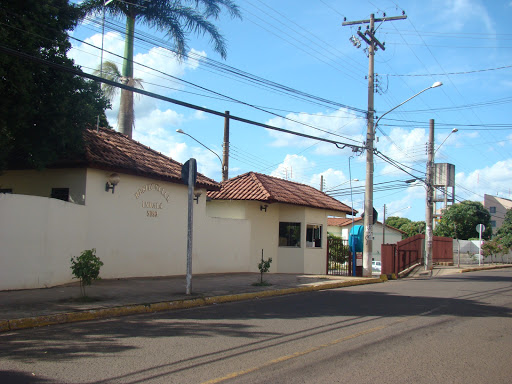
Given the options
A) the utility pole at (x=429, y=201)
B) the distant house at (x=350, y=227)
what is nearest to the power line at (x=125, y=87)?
the utility pole at (x=429, y=201)

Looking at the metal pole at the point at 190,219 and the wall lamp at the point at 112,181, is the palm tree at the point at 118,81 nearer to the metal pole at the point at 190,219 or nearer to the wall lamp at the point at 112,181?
the wall lamp at the point at 112,181

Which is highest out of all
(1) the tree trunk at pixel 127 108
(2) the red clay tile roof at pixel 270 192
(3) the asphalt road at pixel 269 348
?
(1) the tree trunk at pixel 127 108

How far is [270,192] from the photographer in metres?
19.7

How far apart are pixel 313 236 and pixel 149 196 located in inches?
375

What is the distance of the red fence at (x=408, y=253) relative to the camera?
2252cm

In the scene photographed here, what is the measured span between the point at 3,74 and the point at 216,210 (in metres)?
12.4

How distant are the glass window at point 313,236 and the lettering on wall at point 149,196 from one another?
27.2 ft

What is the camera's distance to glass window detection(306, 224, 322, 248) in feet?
71.2

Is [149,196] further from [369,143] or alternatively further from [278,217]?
[369,143]

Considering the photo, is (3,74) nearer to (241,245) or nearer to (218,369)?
(218,369)

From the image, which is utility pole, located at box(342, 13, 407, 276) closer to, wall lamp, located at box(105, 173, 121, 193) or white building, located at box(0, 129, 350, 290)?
white building, located at box(0, 129, 350, 290)

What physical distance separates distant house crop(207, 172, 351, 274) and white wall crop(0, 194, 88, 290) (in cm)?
865

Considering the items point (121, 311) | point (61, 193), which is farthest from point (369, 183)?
point (121, 311)

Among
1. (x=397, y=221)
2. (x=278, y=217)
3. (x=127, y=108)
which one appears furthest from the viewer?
(x=397, y=221)
